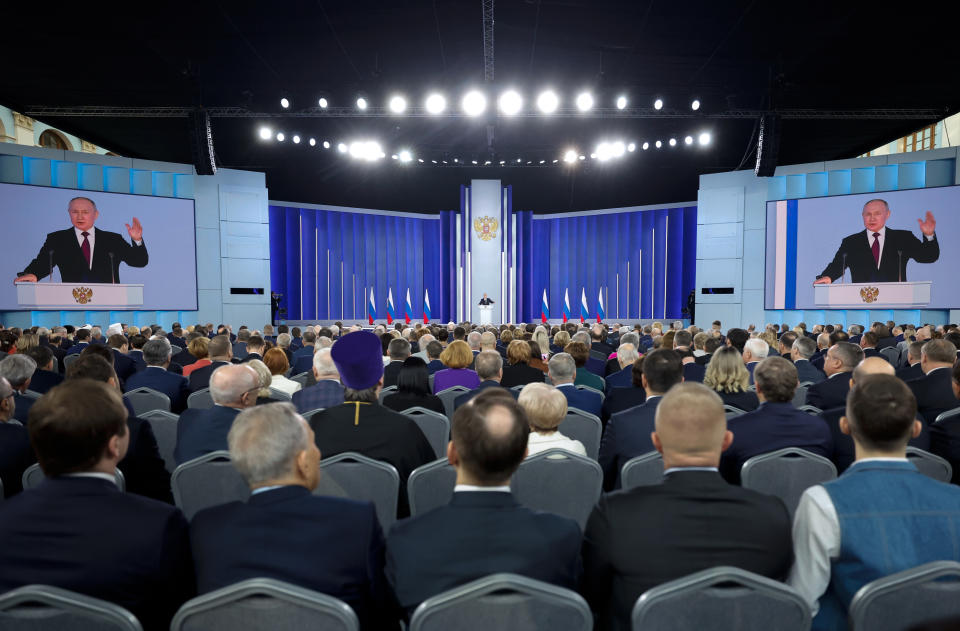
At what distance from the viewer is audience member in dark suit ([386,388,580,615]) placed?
5.40 feet

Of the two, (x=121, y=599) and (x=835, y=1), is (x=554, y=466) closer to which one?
(x=121, y=599)

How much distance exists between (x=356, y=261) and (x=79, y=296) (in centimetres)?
996

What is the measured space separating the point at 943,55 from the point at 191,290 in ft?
57.7

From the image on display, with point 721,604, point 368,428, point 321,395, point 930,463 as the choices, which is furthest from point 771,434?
point 321,395

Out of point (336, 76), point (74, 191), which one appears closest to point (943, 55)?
point (336, 76)

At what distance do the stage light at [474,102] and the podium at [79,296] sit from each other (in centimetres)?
971

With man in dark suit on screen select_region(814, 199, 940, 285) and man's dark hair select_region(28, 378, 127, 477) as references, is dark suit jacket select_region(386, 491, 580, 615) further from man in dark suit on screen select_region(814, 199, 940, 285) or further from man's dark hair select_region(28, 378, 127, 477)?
man in dark suit on screen select_region(814, 199, 940, 285)

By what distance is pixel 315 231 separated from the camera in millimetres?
22312

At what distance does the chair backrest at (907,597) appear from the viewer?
4.74 ft

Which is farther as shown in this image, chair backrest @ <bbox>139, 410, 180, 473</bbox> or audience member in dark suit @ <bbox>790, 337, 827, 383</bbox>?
audience member in dark suit @ <bbox>790, 337, 827, 383</bbox>

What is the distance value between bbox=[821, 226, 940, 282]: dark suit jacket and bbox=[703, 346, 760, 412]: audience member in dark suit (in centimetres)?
1409

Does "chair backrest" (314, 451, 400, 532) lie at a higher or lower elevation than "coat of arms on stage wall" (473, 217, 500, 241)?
lower

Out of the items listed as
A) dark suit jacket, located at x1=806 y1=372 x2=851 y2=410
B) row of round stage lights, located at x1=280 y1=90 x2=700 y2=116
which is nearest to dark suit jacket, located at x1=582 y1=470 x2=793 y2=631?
dark suit jacket, located at x1=806 y1=372 x2=851 y2=410

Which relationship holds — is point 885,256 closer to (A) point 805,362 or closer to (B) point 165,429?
(A) point 805,362
